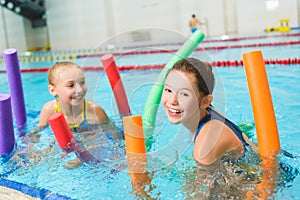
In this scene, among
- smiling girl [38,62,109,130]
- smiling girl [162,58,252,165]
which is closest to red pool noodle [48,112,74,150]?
smiling girl [38,62,109,130]

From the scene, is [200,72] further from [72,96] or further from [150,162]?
[72,96]

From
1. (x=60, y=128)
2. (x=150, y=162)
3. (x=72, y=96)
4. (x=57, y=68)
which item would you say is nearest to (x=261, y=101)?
(x=150, y=162)

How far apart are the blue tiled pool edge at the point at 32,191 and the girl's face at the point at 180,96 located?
27.5 inches

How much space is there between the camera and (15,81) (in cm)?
336

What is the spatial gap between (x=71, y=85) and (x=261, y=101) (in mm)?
1446

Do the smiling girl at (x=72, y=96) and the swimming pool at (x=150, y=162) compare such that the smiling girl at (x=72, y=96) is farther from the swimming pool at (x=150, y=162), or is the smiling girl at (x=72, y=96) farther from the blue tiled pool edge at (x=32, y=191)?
the blue tiled pool edge at (x=32, y=191)

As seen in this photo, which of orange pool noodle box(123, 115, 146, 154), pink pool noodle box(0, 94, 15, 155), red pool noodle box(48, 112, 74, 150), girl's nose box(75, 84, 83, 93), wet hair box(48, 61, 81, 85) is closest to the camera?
orange pool noodle box(123, 115, 146, 154)

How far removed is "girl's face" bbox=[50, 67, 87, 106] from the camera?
2.79 meters

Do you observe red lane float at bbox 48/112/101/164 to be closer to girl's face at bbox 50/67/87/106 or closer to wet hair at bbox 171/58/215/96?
girl's face at bbox 50/67/87/106

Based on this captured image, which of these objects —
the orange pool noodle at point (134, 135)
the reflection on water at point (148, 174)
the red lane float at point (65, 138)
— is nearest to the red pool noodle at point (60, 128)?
the red lane float at point (65, 138)

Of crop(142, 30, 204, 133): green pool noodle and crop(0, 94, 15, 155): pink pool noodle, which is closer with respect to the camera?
crop(142, 30, 204, 133): green pool noodle

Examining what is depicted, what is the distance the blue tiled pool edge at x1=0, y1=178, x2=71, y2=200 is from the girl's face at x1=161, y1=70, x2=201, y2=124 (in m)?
0.70

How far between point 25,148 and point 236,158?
1692 mm

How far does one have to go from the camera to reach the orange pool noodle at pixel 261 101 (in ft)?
6.38
